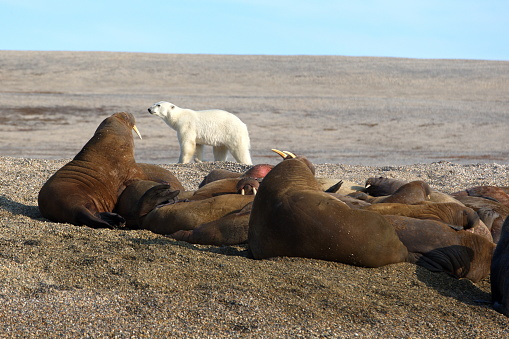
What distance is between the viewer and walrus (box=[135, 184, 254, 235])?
228 inches

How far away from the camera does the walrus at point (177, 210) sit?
19.0ft

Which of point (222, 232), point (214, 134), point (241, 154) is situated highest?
point (222, 232)

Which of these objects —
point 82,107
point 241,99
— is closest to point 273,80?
point 241,99

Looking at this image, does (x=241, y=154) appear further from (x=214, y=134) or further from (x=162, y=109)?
(x=162, y=109)

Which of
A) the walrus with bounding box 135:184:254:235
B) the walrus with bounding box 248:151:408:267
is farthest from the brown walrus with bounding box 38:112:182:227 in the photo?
the walrus with bounding box 248:151:408:267

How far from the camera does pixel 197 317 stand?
11.2ft

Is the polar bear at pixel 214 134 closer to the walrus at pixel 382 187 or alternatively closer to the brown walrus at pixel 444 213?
the walrus at pixel 382 187

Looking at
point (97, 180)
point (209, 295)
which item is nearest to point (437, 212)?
point (209, 295)

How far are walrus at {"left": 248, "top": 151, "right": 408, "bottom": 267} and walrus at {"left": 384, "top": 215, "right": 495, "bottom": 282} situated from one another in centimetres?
12

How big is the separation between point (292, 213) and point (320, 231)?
24cm

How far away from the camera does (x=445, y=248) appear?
15.8 ft

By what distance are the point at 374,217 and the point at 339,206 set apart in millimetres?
257

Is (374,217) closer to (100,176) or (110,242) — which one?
(110,242)

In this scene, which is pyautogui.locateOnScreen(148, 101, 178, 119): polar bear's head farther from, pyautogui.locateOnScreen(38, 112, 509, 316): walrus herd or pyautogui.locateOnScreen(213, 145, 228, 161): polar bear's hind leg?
pyautogui.locateOnScreen(38, 112, 509, 316): walrus herd
